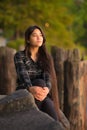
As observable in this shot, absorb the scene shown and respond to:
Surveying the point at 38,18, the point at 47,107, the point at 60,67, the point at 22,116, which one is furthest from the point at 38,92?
the point at 38,18

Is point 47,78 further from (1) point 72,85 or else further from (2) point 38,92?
(1) point 72,85

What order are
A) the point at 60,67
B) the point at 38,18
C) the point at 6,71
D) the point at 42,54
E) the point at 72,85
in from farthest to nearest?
the point at 38,18, the point at 6,71, the point at 60,67, the point at 72,85, the point at 42,54

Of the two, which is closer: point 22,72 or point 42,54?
point 22,72

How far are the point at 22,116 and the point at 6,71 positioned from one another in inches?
98.7

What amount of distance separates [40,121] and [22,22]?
60.2 feet

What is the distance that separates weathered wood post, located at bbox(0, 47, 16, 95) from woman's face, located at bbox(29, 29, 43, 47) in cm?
122

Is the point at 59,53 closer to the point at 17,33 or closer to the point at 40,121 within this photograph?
the point at 40,121

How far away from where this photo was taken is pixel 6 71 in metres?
6.04

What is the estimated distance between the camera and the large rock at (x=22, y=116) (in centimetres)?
344

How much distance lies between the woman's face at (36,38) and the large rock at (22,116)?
A: 101 centimetres

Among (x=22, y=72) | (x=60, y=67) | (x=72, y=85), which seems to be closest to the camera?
(x=22, y=72)

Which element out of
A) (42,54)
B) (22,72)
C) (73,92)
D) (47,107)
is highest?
(42,54)

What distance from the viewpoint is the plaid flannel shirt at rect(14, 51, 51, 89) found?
184 inches

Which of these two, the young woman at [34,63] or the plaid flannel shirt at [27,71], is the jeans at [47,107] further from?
the plaid flannel shirt at [27,71]
